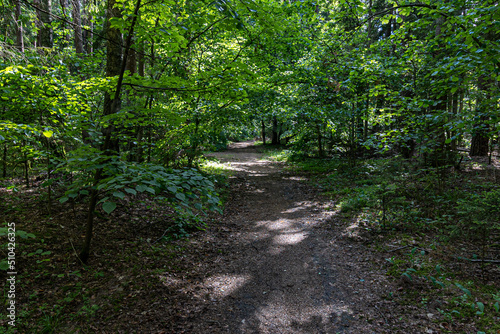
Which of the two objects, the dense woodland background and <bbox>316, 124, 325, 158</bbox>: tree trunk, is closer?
the dense woodland background

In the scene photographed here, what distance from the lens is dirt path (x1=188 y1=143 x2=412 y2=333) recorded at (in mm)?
3045

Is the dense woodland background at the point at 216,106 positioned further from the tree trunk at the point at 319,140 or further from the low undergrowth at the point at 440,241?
the tree trunk at the point at 319,140

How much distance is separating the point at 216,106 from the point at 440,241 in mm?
6984

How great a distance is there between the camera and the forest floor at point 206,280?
9.53ft

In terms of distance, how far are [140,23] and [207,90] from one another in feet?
4.65

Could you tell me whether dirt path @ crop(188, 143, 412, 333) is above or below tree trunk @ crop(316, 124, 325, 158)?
below

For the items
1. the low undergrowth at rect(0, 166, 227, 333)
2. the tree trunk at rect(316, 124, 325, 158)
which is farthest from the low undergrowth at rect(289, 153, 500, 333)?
the tree trunk at rect(316, 124, 325, 158)

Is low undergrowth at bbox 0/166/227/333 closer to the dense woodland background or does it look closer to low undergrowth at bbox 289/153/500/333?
the dense woodland background

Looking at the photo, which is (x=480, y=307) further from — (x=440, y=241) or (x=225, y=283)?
(x=225, y=283)

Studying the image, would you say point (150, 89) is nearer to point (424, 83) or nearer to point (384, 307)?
point (384, 307)

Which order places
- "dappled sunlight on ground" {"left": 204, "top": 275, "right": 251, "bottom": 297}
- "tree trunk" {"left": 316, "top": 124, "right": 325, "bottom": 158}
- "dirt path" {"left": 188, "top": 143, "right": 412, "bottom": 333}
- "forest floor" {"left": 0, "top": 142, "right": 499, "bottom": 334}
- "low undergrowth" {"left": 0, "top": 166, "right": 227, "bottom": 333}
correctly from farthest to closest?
"tree trunk" {"left": 316, "top": 124, "right": 325, "bottom": 158}
"dappled sunlight on ground" {"left": 204, "top": 275, "right": 251, "bottom": 297}
"dirt path" {"left": 188, "top": 143, "right": 412, "bottom": 333}
"forest floor" {"left": 0, "top": 142, "right": 499, "bottom": 334}
"low undergrowth" {"left": 0, "top": 166, "right": 227, "bottom": 333}

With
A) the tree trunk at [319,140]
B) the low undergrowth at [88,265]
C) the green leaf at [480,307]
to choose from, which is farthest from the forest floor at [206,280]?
→ the tree trunk at [319,140]

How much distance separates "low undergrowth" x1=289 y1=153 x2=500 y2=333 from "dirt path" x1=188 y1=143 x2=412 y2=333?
0.44 metres

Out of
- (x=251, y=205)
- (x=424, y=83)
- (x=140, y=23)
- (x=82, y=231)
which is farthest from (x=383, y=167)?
(x=82, y=231)
